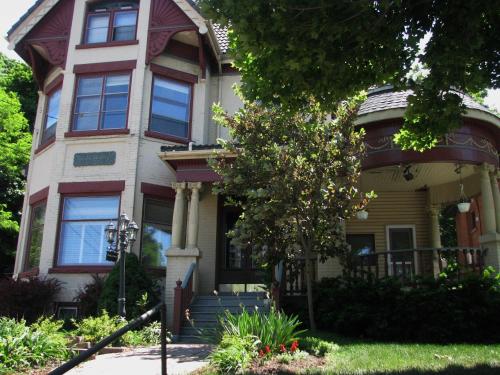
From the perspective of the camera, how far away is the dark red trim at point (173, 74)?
16.4m

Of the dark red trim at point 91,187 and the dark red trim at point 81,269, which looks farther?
the dark red trim at point 91,187

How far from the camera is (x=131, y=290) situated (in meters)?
12.6

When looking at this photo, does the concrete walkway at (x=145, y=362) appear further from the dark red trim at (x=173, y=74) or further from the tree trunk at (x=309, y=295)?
the dark red trim at (x=173, y=74)

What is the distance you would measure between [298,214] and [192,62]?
8388 mm

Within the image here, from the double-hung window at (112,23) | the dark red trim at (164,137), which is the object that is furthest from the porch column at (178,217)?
the double-hung window at (112,23)

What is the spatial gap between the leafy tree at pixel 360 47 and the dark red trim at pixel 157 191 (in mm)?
7794

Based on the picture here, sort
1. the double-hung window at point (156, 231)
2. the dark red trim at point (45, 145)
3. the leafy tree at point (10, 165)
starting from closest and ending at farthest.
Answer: the double-hung window at point (156, 231) < the dark red trim at point (45, 145) < the leafy tree at point (10, 165)

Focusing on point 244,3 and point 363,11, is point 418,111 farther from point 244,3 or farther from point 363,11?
point 244,3

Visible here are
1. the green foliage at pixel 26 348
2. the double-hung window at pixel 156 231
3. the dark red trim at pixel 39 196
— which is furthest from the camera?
the dark red trim at pixel 39 196

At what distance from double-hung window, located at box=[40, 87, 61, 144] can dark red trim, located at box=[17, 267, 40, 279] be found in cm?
428

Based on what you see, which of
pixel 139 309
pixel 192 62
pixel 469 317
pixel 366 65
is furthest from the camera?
pixel 192 62

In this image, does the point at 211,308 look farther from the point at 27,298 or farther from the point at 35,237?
the point at 35,237

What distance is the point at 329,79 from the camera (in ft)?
24.7

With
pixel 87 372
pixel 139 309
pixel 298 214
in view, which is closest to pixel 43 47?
pixel 139 309
